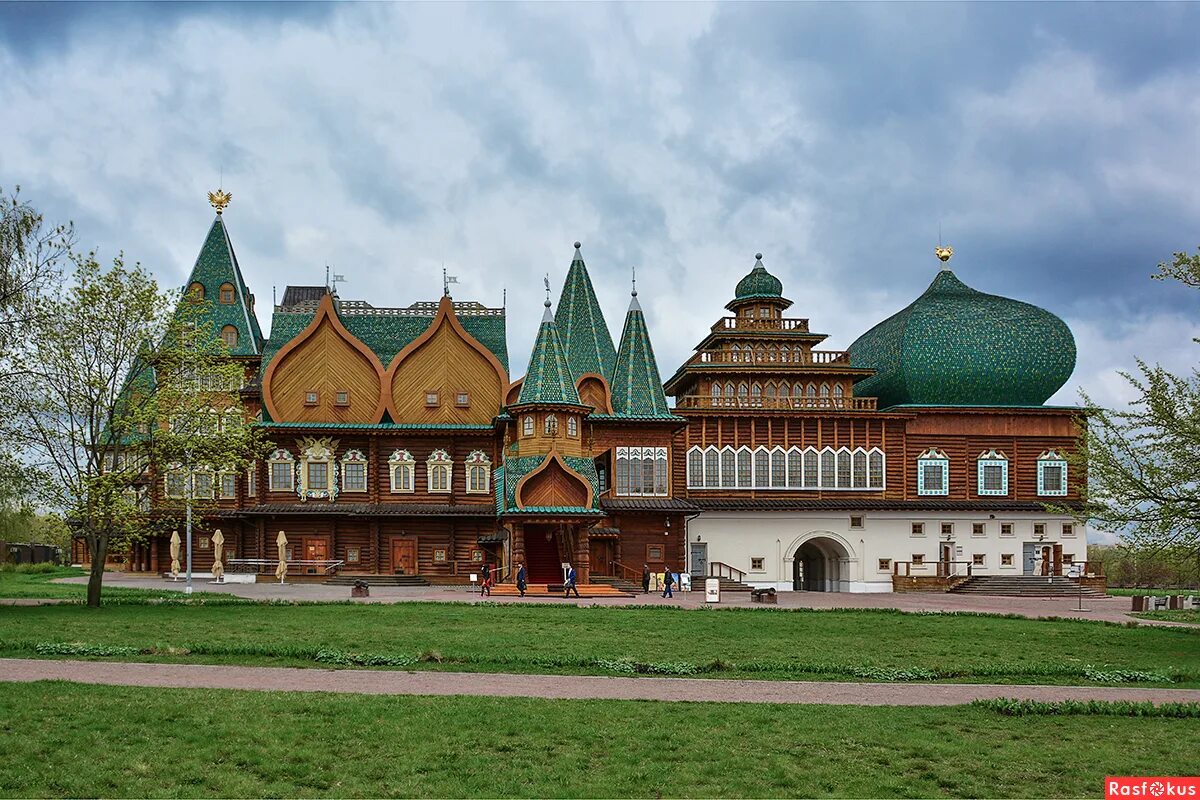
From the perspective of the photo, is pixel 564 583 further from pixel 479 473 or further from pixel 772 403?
pixel 772 403

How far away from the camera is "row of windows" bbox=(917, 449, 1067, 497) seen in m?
52.1

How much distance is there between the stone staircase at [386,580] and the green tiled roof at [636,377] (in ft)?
36.0

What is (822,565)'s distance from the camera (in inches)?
2136

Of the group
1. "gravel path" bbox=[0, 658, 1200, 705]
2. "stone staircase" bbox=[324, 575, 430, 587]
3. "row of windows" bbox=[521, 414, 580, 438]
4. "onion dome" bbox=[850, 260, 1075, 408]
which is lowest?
"stone staircase" bbox=[324, 575, 430, 587]

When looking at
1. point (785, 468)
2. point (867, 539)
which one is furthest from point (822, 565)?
point (785, 468)

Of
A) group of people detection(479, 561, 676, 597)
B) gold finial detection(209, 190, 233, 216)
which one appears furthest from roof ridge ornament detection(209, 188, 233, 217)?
group of people detection(479, 561, 676, 597)

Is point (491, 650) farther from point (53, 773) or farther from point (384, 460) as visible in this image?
point (384, 460)

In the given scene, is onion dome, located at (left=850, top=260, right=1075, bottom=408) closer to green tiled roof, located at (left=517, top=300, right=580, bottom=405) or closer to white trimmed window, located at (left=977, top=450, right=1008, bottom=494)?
white trimmed window, located at (left=977, top=450, right=1008, bottom=494)

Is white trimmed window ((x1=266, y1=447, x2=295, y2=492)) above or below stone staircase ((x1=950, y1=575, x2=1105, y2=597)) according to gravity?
above

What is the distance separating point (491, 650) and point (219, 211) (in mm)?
41006

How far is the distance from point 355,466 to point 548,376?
12.2 m

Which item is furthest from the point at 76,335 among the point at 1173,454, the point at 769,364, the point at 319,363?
the point at 769,364

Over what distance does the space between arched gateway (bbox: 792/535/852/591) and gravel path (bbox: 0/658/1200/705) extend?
33.9 metres

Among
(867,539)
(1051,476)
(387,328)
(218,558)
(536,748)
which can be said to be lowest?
(218,558)
